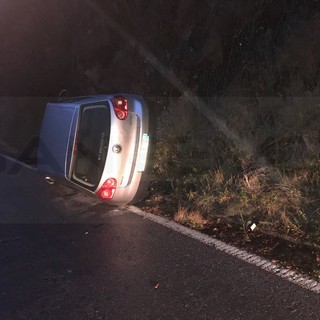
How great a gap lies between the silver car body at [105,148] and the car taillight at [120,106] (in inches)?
0.5

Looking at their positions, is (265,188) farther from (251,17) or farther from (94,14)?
(94,14)

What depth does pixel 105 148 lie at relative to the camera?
237 inches

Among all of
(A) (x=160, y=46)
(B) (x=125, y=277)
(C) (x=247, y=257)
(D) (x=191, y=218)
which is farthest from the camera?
(A) (x=160, y=46)

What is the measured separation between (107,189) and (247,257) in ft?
7.22

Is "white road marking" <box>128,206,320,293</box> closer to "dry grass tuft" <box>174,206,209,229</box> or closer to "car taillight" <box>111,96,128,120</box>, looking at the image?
"dry grass tuft" <box>174,206,209,229</box>

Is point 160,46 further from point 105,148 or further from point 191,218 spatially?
point 191,218

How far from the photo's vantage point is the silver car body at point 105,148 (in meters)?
6.03

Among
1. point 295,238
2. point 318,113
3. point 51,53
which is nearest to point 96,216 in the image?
point 295,238

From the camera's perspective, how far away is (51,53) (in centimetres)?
1520

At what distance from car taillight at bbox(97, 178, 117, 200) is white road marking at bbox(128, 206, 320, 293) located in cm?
53

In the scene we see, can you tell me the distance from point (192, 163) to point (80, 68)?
8008mm

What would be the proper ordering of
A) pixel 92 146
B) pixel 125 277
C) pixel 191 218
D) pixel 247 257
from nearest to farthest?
1. pixel 125 277
2. pixel 247 257
3. pixel 191 218
4. pixel 92 146

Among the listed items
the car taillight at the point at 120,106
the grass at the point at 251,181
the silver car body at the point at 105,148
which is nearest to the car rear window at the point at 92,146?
the silver car body at the point at 105,148

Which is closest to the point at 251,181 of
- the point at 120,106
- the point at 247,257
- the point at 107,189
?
the point at 247,257
